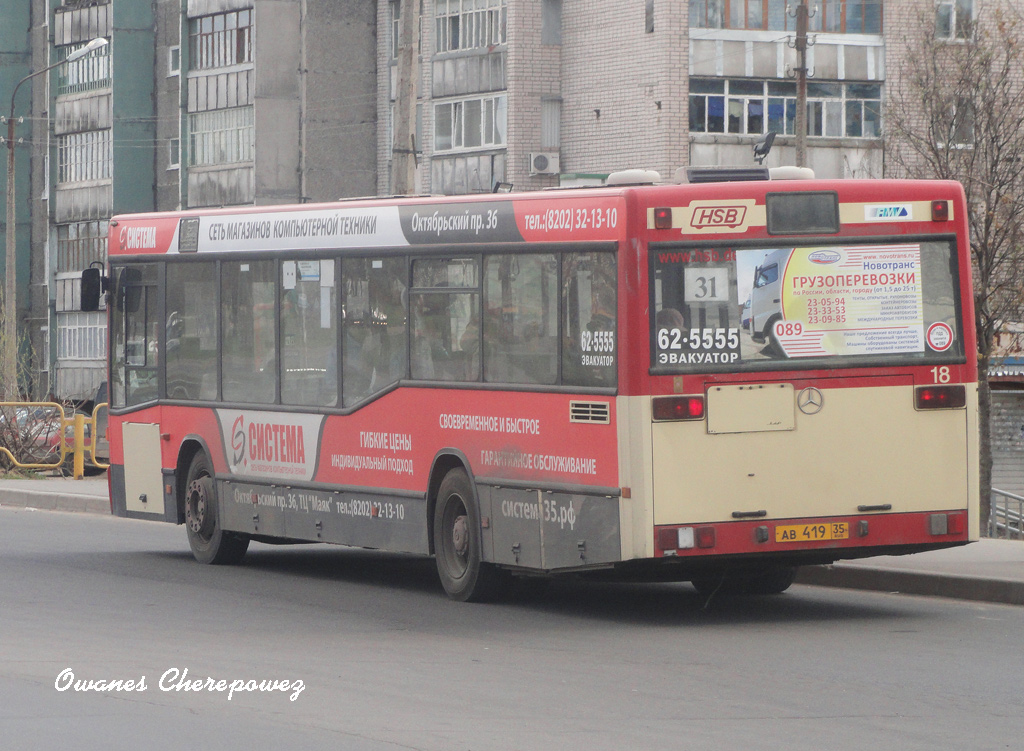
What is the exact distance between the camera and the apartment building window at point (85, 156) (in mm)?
64188

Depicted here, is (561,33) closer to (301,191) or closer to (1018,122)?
(301,191)

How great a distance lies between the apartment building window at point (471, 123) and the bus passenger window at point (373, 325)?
34761 millimetres

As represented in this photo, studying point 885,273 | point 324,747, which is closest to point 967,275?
point 885,273

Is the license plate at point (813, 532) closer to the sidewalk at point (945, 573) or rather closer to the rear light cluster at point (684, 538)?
the rear light cluster at point (684, 538)

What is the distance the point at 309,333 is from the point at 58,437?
15.1 metres

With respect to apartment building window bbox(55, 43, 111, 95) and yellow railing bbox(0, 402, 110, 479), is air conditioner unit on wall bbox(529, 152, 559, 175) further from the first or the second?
apartment building window bbox(55, 43, 111, 95)

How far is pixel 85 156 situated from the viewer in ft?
214

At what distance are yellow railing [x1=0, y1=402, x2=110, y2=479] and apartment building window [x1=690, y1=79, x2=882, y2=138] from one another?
20307 mm

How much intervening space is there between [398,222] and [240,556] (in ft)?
13.6

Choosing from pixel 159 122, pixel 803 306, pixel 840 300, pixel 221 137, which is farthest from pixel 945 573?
pixel 159 122

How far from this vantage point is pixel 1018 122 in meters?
27.7

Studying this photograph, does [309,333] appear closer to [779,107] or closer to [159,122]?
[779,107]

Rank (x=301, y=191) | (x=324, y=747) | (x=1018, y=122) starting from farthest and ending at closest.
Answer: (x=301, y=191) < (x=1018, y=122) < (x=324, y=747)

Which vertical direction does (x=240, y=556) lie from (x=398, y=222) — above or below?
below
